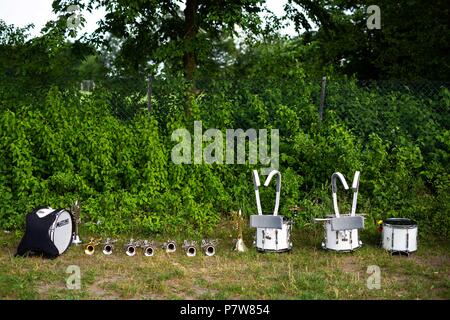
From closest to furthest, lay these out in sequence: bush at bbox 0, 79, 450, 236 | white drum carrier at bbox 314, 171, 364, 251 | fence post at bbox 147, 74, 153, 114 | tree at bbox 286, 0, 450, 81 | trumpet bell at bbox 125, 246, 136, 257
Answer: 1. white drum carrier at bbox 314, 171, 364, 251
2. trumpet bell at bbox 125, 246, 136, 257
3. bush at bbox 0, 79, 450, 236
4. fence post at bbox 147, 74, 153, 114
5. tree at bbox 286, 0, 450, 81

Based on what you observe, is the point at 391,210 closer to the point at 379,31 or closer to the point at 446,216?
the point at 446,216

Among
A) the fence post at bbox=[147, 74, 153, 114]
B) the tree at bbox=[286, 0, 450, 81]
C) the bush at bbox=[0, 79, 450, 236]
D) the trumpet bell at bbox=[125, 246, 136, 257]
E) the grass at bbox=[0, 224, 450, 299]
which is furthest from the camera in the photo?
the tree at bbox=[286, 0, 450, 81]

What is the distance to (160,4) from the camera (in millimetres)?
10969

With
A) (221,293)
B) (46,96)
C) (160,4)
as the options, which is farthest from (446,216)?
(160,4)

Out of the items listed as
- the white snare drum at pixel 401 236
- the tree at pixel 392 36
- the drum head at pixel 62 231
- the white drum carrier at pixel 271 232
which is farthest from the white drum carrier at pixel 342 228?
the tree at pixel 392 36

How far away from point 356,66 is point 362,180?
652cm

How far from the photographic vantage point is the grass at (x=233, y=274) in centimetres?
521

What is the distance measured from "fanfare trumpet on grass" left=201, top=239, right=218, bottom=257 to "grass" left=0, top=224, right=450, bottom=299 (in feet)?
0.26

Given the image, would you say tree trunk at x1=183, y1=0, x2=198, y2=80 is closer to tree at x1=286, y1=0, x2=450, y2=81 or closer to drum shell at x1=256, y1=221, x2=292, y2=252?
tree at x1=286, y1=0, x2=450, y2=81

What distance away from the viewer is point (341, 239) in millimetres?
6465

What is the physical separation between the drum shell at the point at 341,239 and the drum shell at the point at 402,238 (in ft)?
1.27

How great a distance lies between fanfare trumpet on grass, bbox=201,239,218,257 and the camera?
6.43 m

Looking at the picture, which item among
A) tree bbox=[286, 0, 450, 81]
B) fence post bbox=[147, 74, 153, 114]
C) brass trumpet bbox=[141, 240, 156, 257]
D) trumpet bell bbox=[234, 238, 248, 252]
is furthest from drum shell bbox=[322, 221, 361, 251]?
tree bbox=[286, 0, 450, 81]

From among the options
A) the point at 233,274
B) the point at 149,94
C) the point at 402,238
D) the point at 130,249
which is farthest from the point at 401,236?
the point at 149,94
